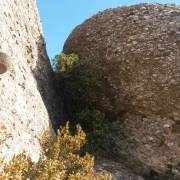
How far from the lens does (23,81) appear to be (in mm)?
12414

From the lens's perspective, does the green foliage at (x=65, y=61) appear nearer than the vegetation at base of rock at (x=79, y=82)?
No

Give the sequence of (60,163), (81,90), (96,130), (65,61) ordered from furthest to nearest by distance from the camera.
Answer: (65,61), (81,90), (96,130), (60,163)

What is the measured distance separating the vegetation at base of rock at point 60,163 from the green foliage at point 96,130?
2956 mm

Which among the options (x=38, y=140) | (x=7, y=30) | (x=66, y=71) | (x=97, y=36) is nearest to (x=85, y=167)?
(x=38, y=140)

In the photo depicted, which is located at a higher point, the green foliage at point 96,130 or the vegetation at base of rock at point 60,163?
the green foliage at point 96,130

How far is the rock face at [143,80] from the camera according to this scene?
14625mm

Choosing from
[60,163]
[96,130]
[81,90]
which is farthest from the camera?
[81,90]

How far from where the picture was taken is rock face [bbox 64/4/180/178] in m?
14.6

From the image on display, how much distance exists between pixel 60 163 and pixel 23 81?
328 centimetres

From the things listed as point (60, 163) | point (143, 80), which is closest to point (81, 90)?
point (143, 80)

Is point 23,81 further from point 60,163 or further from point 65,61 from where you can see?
point 65,61

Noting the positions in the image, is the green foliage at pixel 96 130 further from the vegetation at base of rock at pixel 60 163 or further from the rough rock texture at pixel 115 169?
the vegetation at base of rock at pixel 60 163

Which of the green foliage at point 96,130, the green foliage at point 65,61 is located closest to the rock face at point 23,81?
the green foliage at point 65,61

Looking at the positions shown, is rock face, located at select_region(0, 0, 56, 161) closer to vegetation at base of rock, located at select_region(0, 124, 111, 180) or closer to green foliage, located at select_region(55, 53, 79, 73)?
green foliage, located at select_region(55, 53, 79, 73)
